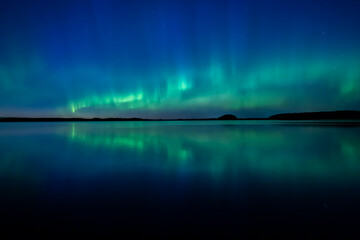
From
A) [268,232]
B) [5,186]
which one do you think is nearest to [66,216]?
[5,186]

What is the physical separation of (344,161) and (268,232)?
9864 mm

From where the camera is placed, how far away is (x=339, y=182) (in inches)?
269

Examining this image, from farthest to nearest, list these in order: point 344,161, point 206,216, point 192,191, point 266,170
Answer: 1. point 344,161
2. point 266,170
3. point 192,191
4. point 206,216

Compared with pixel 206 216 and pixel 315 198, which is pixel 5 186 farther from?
pixel 315 198

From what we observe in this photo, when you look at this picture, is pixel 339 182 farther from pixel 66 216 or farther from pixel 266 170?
pixel 66 216

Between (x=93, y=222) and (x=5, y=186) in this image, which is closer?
(x=93, y=222)

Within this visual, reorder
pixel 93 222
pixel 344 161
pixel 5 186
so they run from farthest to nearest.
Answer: pixel 344 161 < pixel 5 186 < pixel 93 222

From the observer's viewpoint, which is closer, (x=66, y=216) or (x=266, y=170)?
(x=66, y=216)

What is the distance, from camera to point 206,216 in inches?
168

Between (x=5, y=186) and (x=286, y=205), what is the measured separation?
29.0ft

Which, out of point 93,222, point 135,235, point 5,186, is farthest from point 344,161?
point 5,186

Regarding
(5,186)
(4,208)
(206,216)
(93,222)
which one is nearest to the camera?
(93,222)

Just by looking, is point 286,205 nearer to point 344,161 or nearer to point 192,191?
point 192,191

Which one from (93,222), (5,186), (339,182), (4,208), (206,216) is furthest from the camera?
(339,182)
